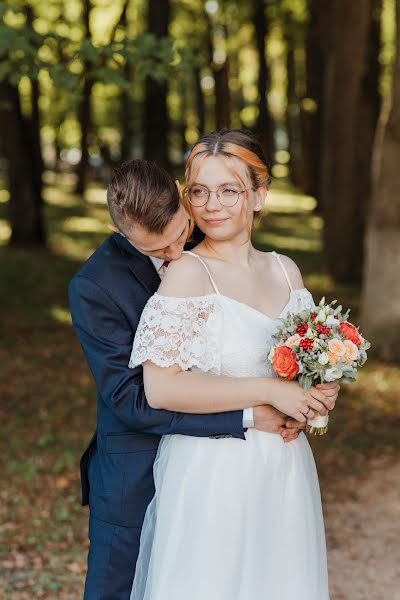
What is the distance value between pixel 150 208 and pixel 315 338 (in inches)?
26.4

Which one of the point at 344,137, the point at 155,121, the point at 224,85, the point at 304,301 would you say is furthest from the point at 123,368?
the point at 224,85

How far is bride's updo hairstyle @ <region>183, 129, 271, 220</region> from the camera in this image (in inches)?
123

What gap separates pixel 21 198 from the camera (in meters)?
18.1

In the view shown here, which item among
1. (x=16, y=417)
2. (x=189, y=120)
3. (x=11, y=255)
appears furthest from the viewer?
(x=189, y=120)

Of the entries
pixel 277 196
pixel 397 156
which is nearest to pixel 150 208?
pixel 397 156

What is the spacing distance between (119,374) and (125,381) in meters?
0.04

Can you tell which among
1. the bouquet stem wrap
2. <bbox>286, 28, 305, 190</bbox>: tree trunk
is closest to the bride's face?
the bouquet stem wrap

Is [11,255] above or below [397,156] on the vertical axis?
below

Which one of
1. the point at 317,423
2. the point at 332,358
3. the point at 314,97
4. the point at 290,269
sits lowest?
A: the point at 314,97

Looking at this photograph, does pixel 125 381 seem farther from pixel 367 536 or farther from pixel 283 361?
pixel 367 536

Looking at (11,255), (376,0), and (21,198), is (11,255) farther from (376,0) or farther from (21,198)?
(376,0)

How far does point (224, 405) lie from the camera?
302cm

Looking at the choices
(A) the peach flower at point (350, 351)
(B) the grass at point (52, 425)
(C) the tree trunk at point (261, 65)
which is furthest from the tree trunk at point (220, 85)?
(A) the peach flower at point (350, 351)

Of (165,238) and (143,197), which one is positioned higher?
(143,197)
